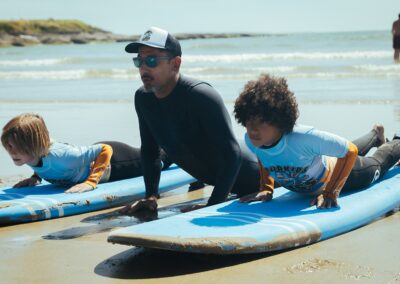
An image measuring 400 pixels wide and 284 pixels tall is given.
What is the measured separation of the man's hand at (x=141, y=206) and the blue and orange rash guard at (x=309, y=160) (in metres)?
1.02

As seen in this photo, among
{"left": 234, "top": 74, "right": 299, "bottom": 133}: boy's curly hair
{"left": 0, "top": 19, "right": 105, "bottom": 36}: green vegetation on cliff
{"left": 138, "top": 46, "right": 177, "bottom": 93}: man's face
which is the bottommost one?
{"left": 234, "top": 74, "right": 299, "bottom": 133}: boy's curly hair

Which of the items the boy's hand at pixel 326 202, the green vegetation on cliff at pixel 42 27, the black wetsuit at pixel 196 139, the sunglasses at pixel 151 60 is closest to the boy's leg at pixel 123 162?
the black wetsuit at pixel 196 139

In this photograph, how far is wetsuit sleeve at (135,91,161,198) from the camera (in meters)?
5.68

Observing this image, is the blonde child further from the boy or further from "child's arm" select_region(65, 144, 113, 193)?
the boy

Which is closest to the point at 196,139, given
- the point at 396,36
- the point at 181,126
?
the point at 181,126

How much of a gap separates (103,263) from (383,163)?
9.13 feet

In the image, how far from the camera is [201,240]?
3994 mm

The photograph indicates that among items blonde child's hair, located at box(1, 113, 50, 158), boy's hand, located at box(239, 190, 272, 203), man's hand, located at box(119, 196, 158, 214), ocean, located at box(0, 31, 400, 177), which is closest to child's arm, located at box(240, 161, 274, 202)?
boy's hand, located at box(239, 190, 272, 203)

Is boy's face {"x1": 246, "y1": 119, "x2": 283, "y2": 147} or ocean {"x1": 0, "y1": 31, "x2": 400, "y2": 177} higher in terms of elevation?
boy's face {"x1": 246, "y1": 119, "x2": 283, "y2": 147}

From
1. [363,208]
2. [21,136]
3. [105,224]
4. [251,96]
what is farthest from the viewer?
[21,136]

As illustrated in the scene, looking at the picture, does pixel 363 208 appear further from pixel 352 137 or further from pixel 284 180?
pixel 352 137

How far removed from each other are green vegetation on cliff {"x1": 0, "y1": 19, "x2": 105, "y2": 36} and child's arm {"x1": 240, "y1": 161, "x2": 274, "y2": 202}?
86.0 metres

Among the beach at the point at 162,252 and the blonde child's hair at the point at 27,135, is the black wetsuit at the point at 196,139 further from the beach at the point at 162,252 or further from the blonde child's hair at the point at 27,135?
the blonde child's hair at the point at 27,135

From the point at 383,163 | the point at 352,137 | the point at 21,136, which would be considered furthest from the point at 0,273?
the point at 352,137
